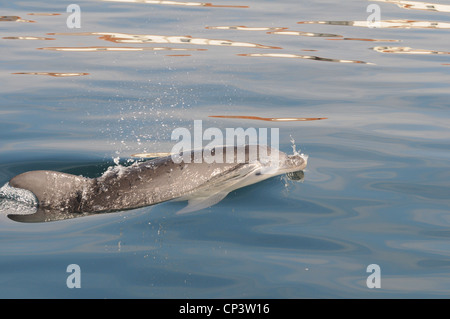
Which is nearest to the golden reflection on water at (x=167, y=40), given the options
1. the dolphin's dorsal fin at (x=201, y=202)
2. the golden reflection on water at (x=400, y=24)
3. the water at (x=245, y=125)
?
the water at (x=245, y=125)

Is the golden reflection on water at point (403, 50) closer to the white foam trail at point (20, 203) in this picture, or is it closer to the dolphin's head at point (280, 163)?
the dolphin's head at point (280, 163)

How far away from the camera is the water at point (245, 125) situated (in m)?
5.70

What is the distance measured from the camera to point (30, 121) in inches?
404

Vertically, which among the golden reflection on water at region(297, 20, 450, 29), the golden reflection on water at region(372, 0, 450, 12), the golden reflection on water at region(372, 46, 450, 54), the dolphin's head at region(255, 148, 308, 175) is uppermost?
the golden reflection on water at region(372, 0, 450, 12)

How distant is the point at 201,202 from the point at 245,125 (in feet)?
10.4

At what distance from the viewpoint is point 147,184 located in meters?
7.22

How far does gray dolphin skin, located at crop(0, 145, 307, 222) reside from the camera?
277 inches

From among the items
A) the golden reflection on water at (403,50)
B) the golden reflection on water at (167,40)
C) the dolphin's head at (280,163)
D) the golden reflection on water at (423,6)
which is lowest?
the dolphin's head at (280,163)

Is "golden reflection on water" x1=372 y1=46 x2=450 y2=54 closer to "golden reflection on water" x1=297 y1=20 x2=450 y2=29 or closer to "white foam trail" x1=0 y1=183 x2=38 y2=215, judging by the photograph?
"golden reflection on water" x1=297 y1=20 x2=450 y2=29

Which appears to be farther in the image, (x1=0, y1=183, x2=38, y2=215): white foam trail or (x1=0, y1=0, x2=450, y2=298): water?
→ (x1=0, y1=183, x2=38, y2=215): white foam trail

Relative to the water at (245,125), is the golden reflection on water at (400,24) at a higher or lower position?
higher

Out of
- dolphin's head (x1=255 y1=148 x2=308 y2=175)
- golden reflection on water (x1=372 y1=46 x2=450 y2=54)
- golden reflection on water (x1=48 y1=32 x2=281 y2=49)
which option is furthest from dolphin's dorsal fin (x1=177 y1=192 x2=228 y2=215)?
golden reflection on water (x1=372 y1=46 x2=450 y2=54)

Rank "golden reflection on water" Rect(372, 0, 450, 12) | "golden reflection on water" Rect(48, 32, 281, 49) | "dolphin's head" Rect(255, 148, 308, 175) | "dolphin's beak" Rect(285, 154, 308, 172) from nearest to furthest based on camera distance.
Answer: "dolphin's head" Rect(255, 148, 308, 175), "dolphin's beak" Rect(285, 154, 308, 172), "golden reflection on water" Rect(48, 32, 281, 49), "golden reflection on water" Rect(372, 0, 450, 12)

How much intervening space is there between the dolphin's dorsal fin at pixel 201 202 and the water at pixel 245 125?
87mm
